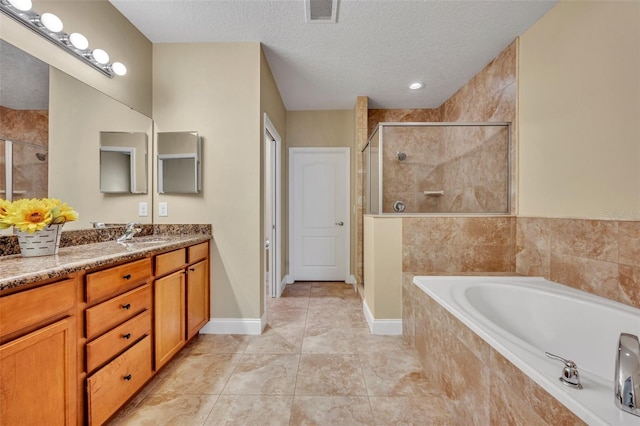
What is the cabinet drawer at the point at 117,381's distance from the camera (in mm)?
1130

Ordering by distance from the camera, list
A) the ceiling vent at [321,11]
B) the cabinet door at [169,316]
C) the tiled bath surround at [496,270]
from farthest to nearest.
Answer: the ceiling vent at [321,11], the cabinet door at [169,316], the tiled bath surround at [496,270]

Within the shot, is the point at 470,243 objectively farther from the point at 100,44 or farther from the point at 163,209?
the point at 100,44

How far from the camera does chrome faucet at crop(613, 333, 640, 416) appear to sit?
68 centimetres

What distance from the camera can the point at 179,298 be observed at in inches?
72.3

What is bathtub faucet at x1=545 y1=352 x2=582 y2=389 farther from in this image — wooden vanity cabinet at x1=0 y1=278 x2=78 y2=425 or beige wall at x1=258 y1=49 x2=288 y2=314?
beige wall at x1=258 y1=49 x2=288 y2=314

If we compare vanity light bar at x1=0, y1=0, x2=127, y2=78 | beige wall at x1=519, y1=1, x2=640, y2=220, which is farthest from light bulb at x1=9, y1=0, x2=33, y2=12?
beige wall at x1=519, y1=1, x2=640, y2=220

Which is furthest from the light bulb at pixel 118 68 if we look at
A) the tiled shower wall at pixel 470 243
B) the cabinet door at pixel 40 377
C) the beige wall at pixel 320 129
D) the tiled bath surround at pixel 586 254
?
the tiled bath surround at pixel 586 254

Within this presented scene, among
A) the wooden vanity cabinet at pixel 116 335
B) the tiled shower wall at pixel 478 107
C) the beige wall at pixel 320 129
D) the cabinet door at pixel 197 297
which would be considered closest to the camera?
the wooden vanity cabinet at pixel 116 335

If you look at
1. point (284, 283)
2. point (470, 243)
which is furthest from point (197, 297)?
point (470, 243)

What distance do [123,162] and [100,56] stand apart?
2.31 ft

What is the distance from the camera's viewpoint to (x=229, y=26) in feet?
6.81

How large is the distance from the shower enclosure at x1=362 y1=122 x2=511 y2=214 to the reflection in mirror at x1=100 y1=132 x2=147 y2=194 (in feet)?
6.76

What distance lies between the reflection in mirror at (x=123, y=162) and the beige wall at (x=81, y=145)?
0.14ft

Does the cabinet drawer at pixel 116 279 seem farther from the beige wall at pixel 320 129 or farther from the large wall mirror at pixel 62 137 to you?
the beige wall at pixel 320 129
